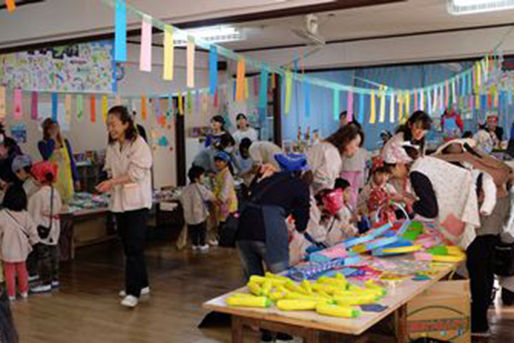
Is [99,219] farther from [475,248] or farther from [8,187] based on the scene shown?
[475,248]

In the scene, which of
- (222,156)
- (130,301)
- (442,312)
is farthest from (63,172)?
(442,312)

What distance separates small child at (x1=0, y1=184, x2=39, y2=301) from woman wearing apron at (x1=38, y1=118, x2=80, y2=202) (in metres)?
1.42

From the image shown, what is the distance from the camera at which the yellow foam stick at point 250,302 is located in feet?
8.82

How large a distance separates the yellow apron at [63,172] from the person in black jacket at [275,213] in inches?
143

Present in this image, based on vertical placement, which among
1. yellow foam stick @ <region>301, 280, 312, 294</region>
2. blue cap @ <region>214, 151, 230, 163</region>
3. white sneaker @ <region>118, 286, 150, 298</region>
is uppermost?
blue cap @ <region>214, 151, 230, 163</region>

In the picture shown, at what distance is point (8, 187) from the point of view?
5.47 m

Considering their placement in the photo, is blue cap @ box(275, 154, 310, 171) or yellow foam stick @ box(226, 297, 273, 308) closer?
yellow foam stick @ box(226, 297, 273, 308)

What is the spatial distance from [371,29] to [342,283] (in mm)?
6104

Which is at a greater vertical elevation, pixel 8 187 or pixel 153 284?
pixel 8 187

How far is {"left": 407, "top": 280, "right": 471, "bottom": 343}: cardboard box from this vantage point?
131 inches

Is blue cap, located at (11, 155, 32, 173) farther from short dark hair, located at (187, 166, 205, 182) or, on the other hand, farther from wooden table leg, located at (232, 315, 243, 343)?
wooden table leg, located at (232, 315, 243, 343)

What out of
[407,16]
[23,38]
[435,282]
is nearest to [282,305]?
[435,282]

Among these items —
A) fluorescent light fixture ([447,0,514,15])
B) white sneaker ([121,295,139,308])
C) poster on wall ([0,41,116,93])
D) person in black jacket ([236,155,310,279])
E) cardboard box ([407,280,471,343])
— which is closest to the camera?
cardboard box ([407,280,471,343])

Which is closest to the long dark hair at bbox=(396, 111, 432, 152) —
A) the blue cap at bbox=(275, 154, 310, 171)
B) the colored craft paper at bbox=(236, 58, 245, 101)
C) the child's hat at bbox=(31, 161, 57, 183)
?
the colored craft paper at bbox=(236, 58, 245, 101)
